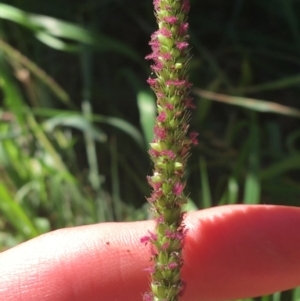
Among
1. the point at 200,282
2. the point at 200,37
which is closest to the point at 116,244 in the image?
the point at 200,282

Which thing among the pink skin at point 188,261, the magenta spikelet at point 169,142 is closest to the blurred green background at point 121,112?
the pink skin at point 188,261

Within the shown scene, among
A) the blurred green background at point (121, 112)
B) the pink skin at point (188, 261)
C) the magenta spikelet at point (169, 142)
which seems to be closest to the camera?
the magenta spikelet at point (169, 142)

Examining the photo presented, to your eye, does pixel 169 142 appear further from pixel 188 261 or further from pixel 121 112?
pixel 121 112

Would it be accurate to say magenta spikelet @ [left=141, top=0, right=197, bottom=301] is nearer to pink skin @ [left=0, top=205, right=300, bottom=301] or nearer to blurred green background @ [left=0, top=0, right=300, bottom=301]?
pink skin @ [left=0, top=205, right=300, bottom=301]

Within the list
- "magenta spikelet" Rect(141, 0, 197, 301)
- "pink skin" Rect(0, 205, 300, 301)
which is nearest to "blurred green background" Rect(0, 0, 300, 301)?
"pink skin" Rect(0, 205, 300, 301)

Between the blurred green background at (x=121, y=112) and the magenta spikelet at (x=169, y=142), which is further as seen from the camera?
the blurred green background at (x=121, y=112)

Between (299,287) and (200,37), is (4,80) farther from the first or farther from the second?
(299,287)

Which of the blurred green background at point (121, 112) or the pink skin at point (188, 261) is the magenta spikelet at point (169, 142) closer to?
the pink skin at point (188, 261)

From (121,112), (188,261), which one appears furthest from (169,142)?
(121,112)
